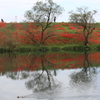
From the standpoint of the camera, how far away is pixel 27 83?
17.1m

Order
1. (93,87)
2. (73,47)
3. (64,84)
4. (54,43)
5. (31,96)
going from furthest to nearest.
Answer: (54,43)
(73,47)
(64,84)
(93,87)
(31,96)

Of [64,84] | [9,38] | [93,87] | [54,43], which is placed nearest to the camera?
[93,87]

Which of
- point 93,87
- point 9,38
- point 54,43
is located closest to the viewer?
point 93,87

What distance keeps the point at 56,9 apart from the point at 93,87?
3420 cm

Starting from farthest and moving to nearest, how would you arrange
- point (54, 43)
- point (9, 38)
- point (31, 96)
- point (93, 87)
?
point (54, 43) < point (9, 38) < point (93, 87) < point (31, 96)

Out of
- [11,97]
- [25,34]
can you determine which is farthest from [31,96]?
[25,34]

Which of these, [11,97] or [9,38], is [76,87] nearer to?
[11,97]

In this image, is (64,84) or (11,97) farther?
(64,84)

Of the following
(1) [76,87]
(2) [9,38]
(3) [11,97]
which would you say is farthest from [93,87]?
(2) [9,38]

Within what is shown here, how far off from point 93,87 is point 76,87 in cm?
106

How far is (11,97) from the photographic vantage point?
13.4 m

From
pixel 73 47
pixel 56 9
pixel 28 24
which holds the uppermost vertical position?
pixel 56 9

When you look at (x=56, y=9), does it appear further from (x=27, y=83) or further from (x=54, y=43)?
(x=27, y=83)

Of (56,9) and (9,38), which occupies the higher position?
(56,9)
